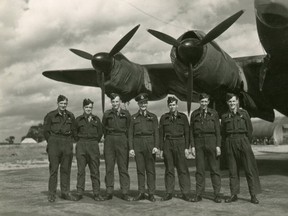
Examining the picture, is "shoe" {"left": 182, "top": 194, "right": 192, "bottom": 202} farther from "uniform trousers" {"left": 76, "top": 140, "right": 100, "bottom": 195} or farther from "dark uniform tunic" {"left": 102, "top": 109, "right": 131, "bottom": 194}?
"uniform trousers" {"left": 76, "top": 140, "right": 100, "bottom": 195}

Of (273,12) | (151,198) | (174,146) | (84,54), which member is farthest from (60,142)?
(273,12)

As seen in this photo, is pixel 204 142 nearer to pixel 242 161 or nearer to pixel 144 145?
pixel 242 161

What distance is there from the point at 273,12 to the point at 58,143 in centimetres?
577

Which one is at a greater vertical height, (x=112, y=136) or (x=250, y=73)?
(x=250, y=73)

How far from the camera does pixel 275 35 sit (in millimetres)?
9367

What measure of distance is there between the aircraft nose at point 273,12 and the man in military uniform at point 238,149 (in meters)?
2.90

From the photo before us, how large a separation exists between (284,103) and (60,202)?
7739mm

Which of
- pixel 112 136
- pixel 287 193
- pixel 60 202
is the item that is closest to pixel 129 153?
pixel 112 136

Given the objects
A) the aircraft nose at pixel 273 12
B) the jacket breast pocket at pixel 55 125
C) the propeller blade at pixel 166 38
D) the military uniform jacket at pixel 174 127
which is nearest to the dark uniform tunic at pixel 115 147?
the military uniform jacket at pixel 174 127

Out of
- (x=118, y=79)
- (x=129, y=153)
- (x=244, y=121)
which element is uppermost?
(x=118, y=79)

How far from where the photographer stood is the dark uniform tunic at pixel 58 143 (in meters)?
7.19

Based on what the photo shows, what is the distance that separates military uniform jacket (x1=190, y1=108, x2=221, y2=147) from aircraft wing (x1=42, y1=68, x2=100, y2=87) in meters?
7.71

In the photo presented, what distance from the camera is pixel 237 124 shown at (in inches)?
271

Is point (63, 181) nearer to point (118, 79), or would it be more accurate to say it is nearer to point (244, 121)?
point (244, 121)
